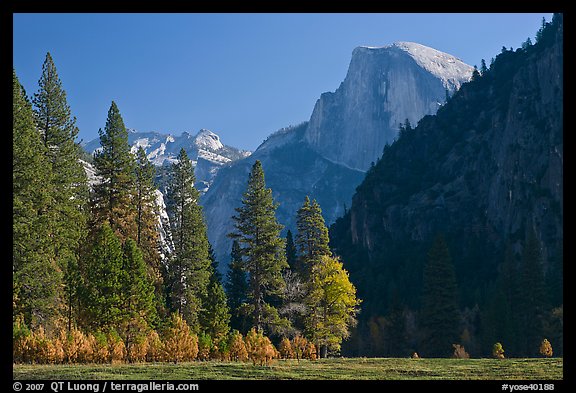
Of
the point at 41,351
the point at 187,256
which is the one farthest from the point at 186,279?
the point at 41,351

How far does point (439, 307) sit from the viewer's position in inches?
3312

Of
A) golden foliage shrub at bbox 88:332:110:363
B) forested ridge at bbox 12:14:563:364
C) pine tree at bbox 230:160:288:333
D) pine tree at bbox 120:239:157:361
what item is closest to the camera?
golden foliage shrub at bbox 88:332:110:363

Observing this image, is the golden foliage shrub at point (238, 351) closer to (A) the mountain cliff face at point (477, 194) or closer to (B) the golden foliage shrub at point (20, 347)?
(B) the golden foliage shrub at point (20, 347)

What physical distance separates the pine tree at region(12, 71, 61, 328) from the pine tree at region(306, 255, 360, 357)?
18.9 metres

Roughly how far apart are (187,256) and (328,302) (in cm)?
1655

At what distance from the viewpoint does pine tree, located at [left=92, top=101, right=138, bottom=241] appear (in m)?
50.0

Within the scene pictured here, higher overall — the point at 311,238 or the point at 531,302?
the point at 311,238

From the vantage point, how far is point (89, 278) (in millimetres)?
38594

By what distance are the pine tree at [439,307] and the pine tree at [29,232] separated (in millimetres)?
57766

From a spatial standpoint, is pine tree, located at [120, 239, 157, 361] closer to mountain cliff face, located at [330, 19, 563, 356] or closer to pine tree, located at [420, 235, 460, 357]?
pine tree, located at [420, 235, 460, 357]

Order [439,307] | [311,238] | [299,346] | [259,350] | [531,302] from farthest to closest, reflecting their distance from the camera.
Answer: [439,307], [531,302], [311,238], [299,346], [259,350]

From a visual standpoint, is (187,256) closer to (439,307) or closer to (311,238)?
(311,238)

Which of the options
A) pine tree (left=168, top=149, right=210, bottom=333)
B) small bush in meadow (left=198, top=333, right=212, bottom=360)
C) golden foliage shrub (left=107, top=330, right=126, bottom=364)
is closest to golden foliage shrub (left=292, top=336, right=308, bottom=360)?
small bush in meadow (left=198, top=333, right=212, bottom=360)

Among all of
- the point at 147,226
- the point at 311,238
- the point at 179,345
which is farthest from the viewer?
the point at 147,226
